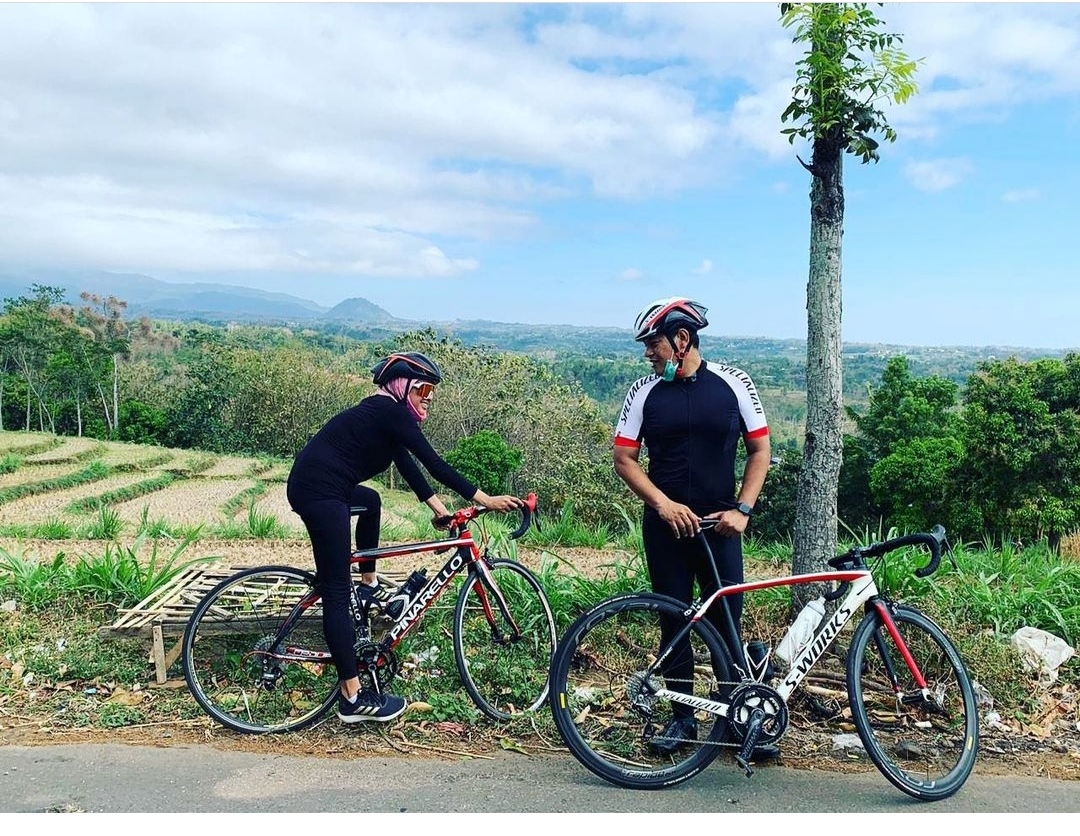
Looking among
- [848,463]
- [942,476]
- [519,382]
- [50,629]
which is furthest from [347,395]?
[50,629]

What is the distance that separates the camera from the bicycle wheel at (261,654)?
4.46 m

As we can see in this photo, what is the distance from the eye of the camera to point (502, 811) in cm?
351

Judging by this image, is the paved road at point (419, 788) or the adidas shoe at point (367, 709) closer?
the paved road at point (419, 788)

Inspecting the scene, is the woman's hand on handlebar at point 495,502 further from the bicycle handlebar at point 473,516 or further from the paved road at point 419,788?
the paved road at point 419,788

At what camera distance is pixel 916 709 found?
4.32m

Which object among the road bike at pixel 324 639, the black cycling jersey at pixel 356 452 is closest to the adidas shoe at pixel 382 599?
the road bike at pixel 324 639

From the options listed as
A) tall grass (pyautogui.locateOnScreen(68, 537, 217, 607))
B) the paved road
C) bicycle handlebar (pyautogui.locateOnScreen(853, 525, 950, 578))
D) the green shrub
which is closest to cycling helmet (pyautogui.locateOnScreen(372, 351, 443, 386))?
the paved road

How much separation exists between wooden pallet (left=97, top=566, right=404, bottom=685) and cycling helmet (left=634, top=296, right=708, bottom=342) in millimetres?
2592

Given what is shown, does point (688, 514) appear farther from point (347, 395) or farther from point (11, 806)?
point (347, 395)

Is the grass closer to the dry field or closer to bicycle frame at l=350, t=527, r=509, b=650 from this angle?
bicycle frame at l=350, t=527, r=509, b=650

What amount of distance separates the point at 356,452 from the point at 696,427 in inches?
64.1

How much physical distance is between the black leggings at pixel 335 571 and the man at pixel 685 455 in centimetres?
139

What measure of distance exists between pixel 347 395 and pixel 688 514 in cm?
5745

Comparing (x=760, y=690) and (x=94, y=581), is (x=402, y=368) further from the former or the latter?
(x=94, y=581)
